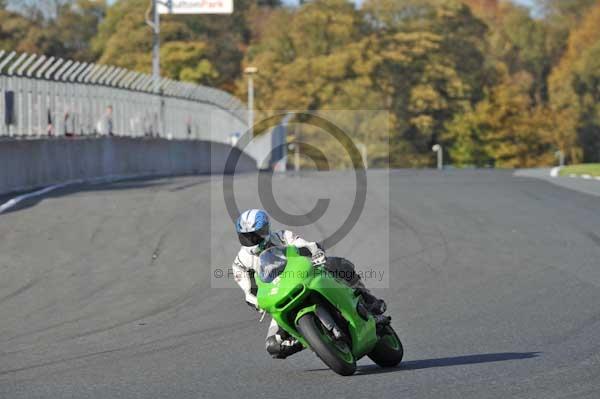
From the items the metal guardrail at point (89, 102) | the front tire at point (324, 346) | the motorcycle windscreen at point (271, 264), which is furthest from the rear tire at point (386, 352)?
the metal guardrail at point (89, 102)

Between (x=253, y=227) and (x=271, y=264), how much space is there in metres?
0.28

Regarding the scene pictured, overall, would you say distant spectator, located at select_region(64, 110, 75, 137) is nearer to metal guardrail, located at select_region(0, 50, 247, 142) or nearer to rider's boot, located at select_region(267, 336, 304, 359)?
metal guardrail, located at select_region(0, 50, 247, 142)

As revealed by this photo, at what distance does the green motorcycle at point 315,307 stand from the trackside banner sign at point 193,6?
136 feet

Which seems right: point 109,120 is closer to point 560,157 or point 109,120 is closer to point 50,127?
point 50,127

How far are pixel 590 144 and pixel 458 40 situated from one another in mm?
15083

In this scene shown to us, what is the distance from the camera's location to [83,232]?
1689 cm

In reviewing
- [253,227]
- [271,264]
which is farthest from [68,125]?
[271,264]

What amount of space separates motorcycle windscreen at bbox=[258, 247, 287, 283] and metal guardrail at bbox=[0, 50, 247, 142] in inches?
598

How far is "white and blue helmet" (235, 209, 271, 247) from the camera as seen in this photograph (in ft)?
25.9

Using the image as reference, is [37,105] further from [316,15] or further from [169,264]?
[316,15]

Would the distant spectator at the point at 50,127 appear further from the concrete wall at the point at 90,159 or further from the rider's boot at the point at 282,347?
the rider's boot at the point at 282,347

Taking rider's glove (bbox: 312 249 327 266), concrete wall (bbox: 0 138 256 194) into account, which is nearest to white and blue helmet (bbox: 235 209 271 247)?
rider's glove (bbox: 312 249 327 266)

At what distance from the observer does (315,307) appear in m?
7.64

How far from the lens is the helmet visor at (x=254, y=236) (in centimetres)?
792
